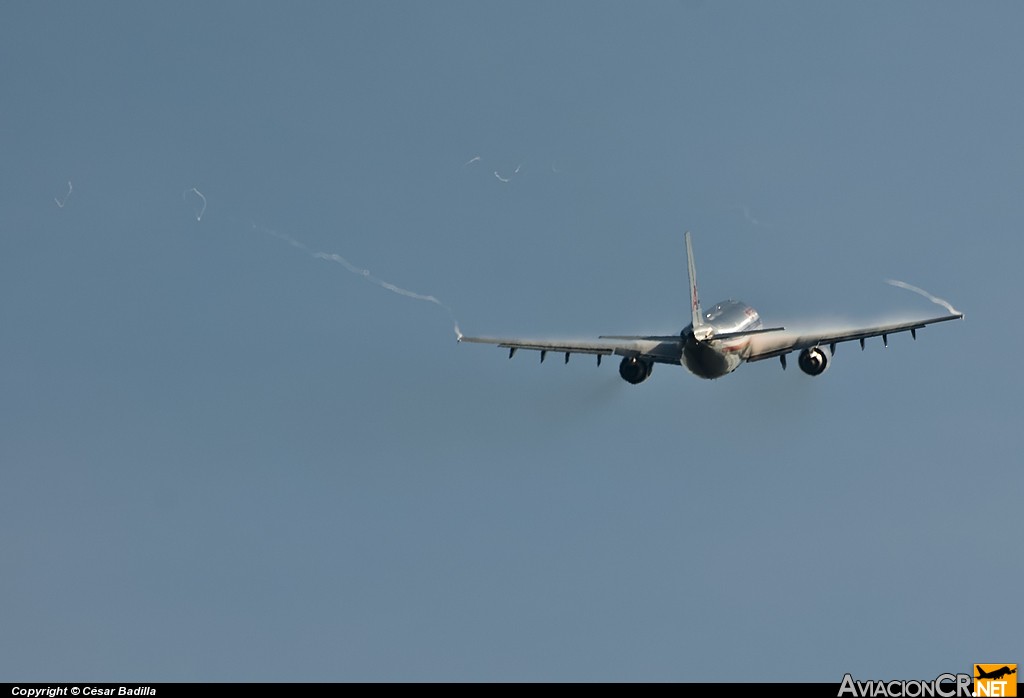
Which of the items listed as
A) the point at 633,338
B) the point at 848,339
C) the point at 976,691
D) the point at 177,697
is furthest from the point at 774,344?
the point at 177,697

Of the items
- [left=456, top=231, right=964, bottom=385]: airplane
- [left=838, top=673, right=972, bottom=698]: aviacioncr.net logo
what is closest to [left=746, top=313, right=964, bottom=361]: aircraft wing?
[left=456, top=231, right=964, bottom=385]: airplane

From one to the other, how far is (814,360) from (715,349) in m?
9.27

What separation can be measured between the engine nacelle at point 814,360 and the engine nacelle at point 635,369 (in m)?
9.56

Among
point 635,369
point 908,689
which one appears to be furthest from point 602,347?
point 908,689

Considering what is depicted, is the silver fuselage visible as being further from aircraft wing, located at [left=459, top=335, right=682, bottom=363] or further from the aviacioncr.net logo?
the aviacioncr.net logo

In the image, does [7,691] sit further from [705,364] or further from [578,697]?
[705,364]

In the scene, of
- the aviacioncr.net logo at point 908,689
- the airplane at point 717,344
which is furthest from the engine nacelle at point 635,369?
the aviacioncr.net logo at point 908,689

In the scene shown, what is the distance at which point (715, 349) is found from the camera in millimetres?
131500

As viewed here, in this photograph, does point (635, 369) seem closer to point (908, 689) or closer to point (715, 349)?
point (715, 349)

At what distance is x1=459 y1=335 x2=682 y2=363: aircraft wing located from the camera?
135m

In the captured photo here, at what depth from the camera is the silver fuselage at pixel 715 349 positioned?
430 ft

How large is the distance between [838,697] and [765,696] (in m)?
3.77

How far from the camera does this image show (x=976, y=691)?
4557 inches

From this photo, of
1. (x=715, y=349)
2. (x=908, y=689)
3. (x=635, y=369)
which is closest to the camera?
(x=908, y=689)
